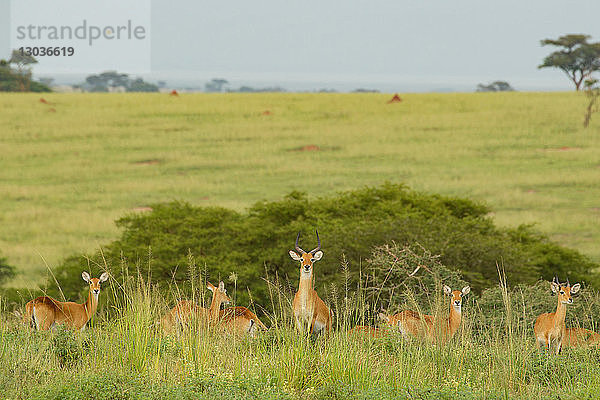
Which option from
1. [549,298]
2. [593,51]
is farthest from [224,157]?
[593,51]

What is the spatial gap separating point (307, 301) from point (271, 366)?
72 centimetres

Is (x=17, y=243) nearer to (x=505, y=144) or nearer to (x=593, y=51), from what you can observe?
(x=505, y=144)

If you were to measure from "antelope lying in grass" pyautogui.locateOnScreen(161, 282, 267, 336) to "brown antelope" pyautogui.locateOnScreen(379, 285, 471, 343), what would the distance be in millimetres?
1393

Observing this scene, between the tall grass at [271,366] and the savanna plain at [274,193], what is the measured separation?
0.02 meters

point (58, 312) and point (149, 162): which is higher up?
point (58, 312)

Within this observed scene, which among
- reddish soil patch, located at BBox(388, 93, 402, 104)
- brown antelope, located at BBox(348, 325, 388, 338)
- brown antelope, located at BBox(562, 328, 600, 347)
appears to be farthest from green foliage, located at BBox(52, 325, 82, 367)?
reddish soil patch, located at BBox(388, 93, 402, 104)

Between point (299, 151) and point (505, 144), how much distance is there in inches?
466

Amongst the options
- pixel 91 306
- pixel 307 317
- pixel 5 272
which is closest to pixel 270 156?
pixel 5 272

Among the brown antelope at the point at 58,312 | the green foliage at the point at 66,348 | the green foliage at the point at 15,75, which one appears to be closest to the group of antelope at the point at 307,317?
the brown antelope at the point at 58,312

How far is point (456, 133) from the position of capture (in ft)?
165

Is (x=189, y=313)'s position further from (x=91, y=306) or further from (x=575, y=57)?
(x=575, y=57)

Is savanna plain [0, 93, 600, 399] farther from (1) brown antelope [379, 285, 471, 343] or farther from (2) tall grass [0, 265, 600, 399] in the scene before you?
(1) brown antelope [379, 285, 471, 343]

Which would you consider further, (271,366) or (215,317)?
(215,317)

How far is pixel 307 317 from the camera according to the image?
7500 millimetres
